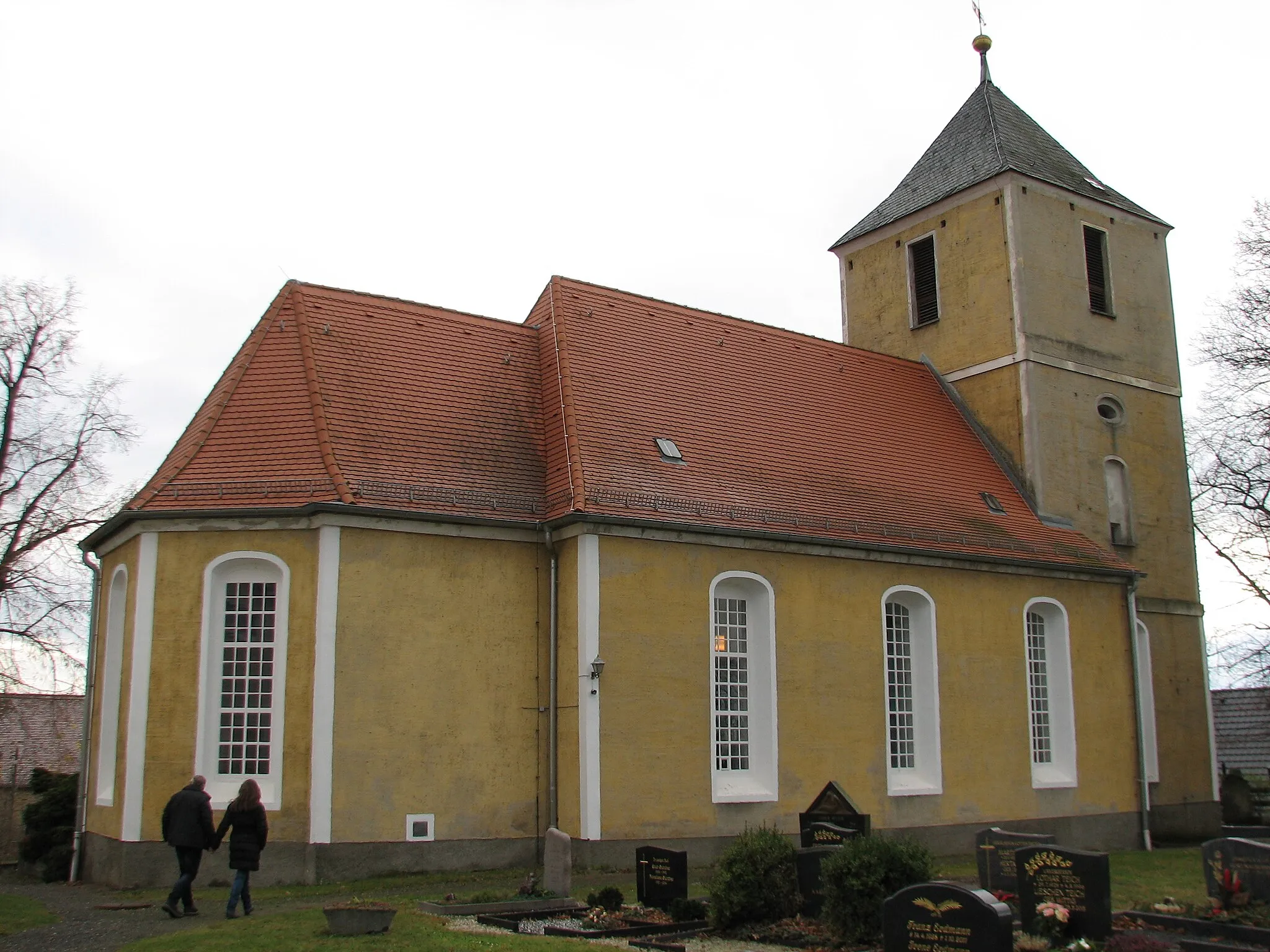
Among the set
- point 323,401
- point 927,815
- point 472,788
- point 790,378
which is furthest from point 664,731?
point 790,378

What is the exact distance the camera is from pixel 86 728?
63.2 ft

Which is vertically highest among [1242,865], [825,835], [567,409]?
[567,409]

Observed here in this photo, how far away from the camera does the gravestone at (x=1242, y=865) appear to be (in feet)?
40.0

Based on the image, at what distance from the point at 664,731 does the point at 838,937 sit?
21.4ft

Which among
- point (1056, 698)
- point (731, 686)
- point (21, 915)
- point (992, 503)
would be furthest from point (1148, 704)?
point (21, 915)

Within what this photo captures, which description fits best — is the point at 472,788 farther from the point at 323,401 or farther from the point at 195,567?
the point at 323,401

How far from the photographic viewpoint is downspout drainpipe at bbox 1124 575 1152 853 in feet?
77.5

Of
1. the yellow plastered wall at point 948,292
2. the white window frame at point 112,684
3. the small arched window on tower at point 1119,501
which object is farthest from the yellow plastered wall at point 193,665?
the small arched window on tower at point 1119,501

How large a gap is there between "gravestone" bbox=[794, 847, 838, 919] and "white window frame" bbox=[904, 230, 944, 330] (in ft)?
55.8

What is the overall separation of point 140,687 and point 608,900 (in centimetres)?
733

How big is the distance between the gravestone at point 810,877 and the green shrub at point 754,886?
0.07m

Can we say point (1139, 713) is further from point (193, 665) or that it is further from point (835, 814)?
point (193, 665)

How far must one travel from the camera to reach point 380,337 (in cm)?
2003

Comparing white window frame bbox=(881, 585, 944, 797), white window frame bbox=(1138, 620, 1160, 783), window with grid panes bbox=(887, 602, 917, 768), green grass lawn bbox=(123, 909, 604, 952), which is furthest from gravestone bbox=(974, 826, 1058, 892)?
white window frame bbox=(1138, 620, 1160, 783)
